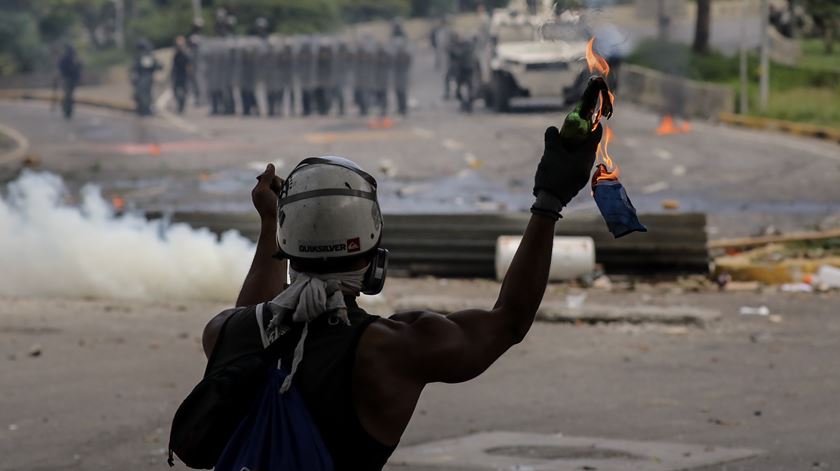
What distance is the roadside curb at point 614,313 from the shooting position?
11.4 metres

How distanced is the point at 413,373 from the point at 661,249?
10620 mm

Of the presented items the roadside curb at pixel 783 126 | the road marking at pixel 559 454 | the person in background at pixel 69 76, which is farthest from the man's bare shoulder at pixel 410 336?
the person in background at pixel 69 76

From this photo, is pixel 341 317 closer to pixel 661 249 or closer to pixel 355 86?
pixel 661 249

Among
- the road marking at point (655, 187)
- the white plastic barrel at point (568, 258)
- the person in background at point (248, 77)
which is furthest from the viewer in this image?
the person in background at point (248, 77)

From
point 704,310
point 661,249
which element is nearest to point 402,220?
A: point 661,249

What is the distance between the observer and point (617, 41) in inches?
259

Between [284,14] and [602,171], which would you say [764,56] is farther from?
[602,171]

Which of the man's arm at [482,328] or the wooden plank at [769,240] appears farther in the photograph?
the wooden plank at [769,240]

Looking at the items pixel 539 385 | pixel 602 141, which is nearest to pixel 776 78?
pixel 539 385

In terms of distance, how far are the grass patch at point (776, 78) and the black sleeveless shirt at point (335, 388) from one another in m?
27.5

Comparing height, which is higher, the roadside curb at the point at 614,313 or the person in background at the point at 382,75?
the roadside curb at the point at 614,313

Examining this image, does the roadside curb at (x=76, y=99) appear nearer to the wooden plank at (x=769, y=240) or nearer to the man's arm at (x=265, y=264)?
the wooden plank at (x=769, y=240)

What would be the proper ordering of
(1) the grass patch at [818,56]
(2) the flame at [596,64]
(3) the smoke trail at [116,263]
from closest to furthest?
(2) the flame at [596,64], (3) the smoke trail at [116,263], (1) the grass patch at [818,56]

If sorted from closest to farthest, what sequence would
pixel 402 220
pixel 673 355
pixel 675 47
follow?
pixel 673 355 < pixel 402 220 < pixel 675 47
